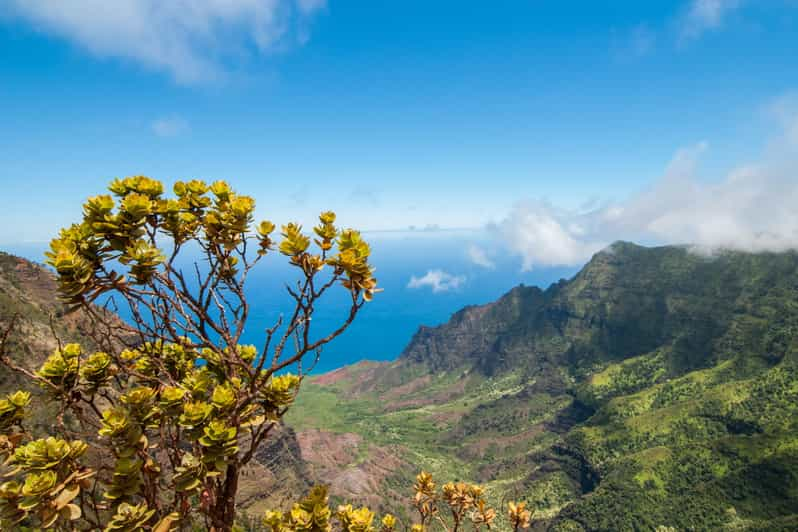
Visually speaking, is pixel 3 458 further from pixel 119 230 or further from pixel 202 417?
pixel 119 230

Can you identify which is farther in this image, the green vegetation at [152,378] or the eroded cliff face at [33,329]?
the eroded cliff face at [33,329]

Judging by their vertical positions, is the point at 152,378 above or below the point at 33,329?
below

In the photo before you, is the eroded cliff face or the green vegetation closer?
the green vegetation

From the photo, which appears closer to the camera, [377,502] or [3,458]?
[3,458]

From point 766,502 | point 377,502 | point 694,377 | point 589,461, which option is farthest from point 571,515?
point 694,377

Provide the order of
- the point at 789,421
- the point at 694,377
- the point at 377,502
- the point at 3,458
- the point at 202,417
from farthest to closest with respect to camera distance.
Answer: the point at 694,377, the point at 377,502, the point at 789,421, the point at 3,458, the point at 202,417

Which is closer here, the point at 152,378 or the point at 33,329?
the point at 152,378

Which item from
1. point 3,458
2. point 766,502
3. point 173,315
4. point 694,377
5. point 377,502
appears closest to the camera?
point 3,458

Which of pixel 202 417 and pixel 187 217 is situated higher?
pixel 187 217

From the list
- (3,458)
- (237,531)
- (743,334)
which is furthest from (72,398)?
(743,334)

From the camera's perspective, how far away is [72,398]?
19.3 feet

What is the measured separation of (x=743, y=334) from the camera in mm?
196875

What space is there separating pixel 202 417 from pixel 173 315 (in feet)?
6.27

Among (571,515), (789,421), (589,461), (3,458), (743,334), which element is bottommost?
(571,515)
